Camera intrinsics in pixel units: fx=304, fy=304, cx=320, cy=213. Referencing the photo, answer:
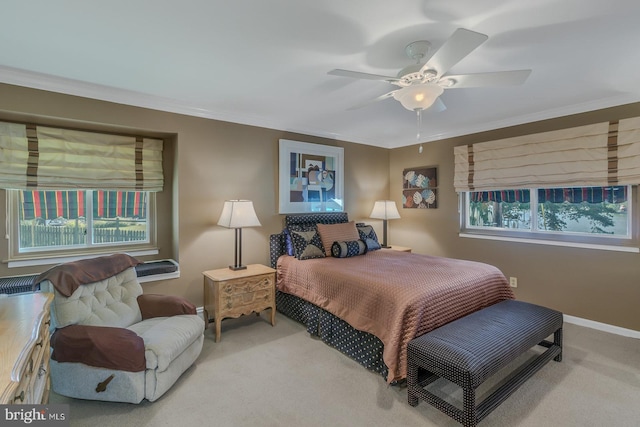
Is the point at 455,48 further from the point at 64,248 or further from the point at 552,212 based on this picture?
the point at 64,248

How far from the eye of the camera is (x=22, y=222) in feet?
9.44

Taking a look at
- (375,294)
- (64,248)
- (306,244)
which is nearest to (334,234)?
(306,244)

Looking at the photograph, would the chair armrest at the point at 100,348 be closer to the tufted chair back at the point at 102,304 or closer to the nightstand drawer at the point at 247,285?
the tufted chair back at the point at 102,304

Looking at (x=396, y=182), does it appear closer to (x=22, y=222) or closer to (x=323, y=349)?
(x=323, y=349)

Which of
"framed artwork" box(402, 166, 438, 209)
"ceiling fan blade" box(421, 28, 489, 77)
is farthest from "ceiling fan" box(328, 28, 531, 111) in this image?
"framed artwork" box(402, 166, 438, 209)

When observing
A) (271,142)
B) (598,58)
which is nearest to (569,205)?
(598,58)

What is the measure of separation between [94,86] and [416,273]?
3.34 meters

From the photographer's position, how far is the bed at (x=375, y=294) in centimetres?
220

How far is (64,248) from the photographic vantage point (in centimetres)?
308

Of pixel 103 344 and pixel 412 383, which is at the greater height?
pixel 103 344

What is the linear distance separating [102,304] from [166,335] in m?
0.64

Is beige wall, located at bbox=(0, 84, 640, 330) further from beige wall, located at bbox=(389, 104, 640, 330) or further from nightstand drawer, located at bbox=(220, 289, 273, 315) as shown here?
nightstand drawer, located at bbox=(220, 289, 273, 315)

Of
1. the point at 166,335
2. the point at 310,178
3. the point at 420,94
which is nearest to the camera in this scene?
the point at 420,94

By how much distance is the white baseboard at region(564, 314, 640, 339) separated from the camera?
300cm
